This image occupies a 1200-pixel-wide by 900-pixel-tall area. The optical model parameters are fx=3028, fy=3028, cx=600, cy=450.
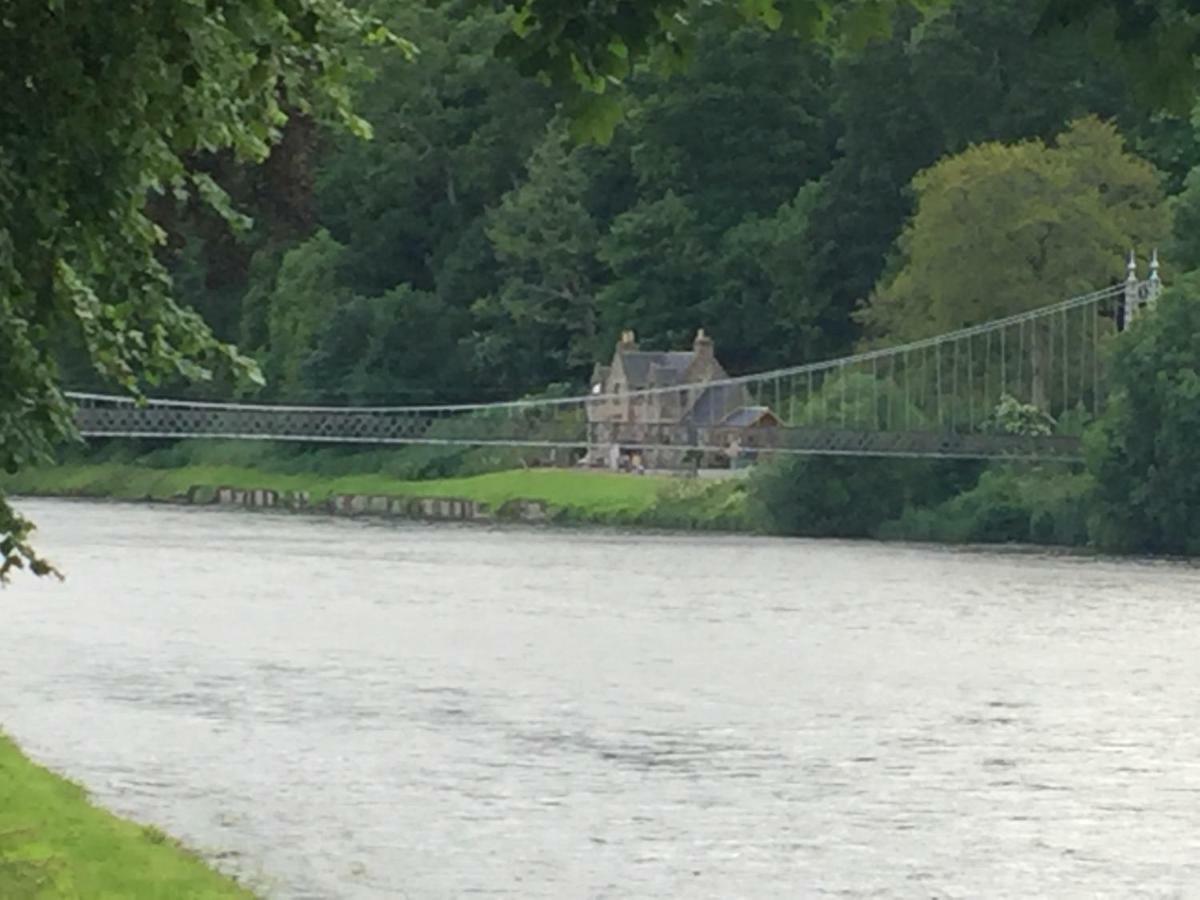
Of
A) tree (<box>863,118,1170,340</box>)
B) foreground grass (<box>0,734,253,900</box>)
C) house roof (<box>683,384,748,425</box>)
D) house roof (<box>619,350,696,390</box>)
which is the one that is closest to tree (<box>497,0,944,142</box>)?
foreground grass (<box>0,734,253,900</box>)

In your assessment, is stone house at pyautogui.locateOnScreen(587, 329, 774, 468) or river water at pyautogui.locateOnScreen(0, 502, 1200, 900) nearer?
river water at pyautogui.locateOnScreen(0, 502, 1200, 900)

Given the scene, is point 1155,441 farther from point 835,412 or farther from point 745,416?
point 745,416

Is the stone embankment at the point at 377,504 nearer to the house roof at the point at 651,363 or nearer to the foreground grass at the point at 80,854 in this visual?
the house roof at the point at 651,363

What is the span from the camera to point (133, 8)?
25.0 feet

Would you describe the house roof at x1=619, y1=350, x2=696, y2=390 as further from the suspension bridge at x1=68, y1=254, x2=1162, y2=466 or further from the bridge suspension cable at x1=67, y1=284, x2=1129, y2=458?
the bridge suspension cable at x1=67, y1=284, x2=1129, y2=458

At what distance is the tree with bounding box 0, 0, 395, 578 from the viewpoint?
771cm

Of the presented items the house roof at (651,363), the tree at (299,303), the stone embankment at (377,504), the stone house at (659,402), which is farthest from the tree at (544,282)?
the stone embankment at (377,504)

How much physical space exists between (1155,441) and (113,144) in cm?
3988

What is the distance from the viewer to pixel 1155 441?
46844 mm

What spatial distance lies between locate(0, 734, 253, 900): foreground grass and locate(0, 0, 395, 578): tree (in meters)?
1.55

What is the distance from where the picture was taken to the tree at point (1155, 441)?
4616 centimetres

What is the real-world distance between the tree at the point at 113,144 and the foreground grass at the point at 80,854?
155cm

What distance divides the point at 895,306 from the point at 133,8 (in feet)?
167

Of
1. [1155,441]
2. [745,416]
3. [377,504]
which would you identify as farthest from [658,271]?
[1155,441]
